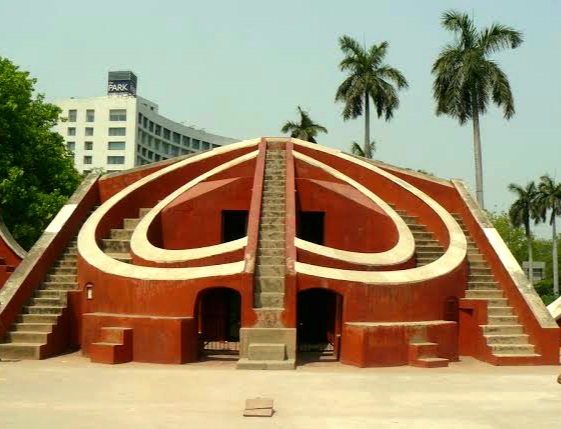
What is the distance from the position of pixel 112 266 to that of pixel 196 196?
2.98 metres

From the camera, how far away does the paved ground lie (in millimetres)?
6023

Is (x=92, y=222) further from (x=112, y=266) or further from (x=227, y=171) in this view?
(x=227, y=171)

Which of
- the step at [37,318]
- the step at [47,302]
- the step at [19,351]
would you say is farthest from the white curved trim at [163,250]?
the step at [19,351]

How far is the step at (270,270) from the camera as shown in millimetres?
10508

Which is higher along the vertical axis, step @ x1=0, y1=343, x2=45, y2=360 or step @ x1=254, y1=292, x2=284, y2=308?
step @ x1=254, y1=292, x2=284, y2=308

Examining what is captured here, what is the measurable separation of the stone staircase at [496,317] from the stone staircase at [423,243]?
0.68m

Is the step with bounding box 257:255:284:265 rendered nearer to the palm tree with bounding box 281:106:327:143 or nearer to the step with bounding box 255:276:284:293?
the step with bounding box 255:276:284:293

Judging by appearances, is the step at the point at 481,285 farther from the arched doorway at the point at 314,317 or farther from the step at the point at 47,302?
the step at the point at 47,302

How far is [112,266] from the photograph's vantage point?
34.8 ft

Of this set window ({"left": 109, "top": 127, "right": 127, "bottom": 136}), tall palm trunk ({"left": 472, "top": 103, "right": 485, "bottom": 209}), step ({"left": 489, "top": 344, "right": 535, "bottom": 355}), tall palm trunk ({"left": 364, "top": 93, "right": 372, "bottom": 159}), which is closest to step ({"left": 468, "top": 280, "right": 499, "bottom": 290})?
step ({"left": 489, "top": 344, "right": 535, "bottom": 355})

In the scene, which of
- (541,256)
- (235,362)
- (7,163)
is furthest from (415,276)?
(541,256)

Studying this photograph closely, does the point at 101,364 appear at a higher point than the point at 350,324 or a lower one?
lower

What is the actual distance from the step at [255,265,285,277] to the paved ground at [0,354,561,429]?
158 cm

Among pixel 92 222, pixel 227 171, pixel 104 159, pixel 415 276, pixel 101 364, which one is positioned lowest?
pixel 101 364
